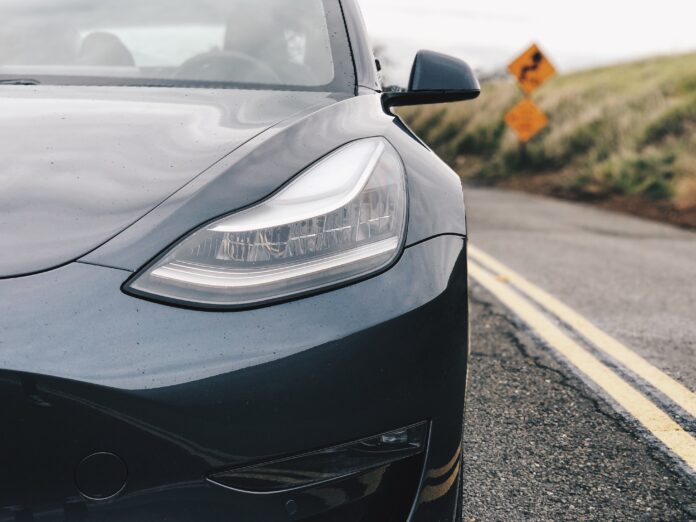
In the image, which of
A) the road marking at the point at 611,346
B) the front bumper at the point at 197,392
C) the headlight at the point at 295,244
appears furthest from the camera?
the road marking at the point at 611,346

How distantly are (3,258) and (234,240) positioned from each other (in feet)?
1.18

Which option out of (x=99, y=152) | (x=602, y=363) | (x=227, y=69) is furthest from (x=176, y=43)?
(x=602, y=363)

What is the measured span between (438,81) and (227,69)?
1.97 feet

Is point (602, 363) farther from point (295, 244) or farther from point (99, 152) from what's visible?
point (99, 152)

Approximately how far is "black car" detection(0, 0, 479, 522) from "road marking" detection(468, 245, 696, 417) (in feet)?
5.20

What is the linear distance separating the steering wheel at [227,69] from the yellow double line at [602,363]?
1.60 m

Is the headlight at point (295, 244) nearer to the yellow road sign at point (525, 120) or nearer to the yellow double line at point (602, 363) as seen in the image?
the yellow double line at point (602, 363)

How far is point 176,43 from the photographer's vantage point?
2.84 metres

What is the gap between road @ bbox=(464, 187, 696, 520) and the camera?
216cm

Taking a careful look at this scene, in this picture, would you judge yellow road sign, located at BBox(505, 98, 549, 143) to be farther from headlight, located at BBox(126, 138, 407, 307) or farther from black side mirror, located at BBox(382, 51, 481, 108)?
headlight, located at BBox(126, 138, 407, 307)

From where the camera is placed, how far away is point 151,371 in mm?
1202

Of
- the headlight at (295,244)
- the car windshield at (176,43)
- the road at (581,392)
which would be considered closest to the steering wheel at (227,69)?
the car windshield at (176,43)

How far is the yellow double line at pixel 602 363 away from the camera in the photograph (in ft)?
8.43

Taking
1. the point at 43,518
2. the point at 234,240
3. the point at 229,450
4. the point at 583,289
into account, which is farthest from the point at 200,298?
the point at 583,289
